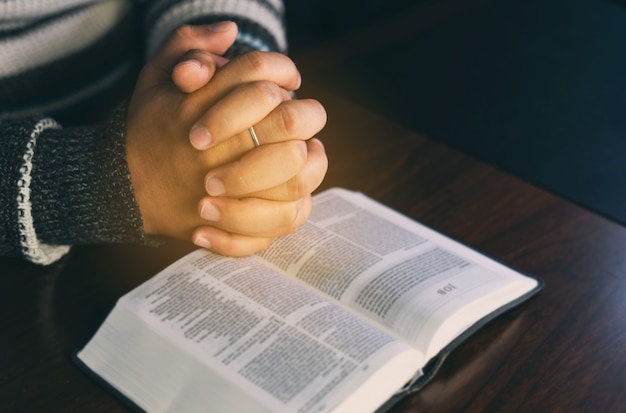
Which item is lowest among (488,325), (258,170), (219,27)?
(488,325)

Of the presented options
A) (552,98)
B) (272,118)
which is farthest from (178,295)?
(552,98)

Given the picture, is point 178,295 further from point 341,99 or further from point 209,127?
point 341,99

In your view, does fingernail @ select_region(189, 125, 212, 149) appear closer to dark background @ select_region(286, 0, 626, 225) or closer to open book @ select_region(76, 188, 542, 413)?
open book @ select_region(76, 188, 542, 413)

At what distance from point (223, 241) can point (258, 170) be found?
3.2 inches

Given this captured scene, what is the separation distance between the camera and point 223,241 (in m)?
0.67

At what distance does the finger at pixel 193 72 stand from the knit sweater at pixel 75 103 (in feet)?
0.30

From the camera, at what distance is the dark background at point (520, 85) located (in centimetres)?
88

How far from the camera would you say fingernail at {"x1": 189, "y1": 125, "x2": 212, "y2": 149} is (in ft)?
2.06

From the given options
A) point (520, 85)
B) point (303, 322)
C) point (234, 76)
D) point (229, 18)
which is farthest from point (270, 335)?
point (520, 85)

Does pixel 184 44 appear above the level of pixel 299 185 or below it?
above

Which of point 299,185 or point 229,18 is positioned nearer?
point 299,185

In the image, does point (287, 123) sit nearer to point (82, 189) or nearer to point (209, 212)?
point (209, 212)

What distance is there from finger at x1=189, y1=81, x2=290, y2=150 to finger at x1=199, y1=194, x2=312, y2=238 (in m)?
0.06

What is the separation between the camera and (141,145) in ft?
2.24
